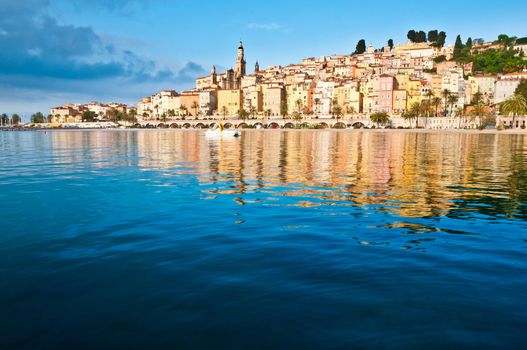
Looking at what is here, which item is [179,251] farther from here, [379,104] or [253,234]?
[379,104]

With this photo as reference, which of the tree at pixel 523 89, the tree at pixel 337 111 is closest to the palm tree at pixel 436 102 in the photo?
the tree at pixel 523 89

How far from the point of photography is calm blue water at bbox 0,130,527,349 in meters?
6.32

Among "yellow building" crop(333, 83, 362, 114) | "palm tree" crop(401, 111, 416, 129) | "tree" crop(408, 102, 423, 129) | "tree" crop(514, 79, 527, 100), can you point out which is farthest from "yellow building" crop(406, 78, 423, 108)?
"tree" crop(514, 79, 527, 100)

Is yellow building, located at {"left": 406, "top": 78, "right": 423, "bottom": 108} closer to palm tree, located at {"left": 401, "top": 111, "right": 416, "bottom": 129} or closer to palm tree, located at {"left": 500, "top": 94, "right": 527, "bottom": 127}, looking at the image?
palm tree, located at {"left": 401, "top": 111, "right": 416, "bottom": 129}

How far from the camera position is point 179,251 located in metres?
10.3

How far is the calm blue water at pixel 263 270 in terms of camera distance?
6324mm

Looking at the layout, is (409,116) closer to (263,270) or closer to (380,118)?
(380,118)

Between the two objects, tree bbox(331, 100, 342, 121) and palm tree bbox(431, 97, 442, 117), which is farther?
tree bbox(331, 100, 342, 121)

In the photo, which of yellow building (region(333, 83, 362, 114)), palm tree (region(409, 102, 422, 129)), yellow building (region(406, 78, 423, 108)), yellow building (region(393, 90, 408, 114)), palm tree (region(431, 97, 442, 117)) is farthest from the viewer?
yellow building (region(333, 83, 362, 114))

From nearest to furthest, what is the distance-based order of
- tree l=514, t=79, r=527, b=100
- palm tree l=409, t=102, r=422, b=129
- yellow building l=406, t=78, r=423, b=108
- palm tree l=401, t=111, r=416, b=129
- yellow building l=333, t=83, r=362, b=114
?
tree l=514, t=79, r=527, b=100 → palm tree l=409, t=102, r=422, b=129 → palm tree l=401, t=111, r=416, b=129 → yellow building l=406, t=78, r=423, b=108 → yellow building l=333, t=83, r=362, b=114

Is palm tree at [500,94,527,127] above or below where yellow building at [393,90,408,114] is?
below

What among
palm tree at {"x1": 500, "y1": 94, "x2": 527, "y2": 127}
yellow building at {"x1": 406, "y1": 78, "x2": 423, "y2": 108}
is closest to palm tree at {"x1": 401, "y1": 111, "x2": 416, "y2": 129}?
yellow building at {"x1": 406, "y1": 78, "x2": 423, "y2": 108}

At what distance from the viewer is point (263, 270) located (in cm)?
894

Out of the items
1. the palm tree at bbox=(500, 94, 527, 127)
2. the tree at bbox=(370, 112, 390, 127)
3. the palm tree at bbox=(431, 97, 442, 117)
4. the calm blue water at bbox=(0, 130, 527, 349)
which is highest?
the palm tree at bbox=(431, 97, 442, 117)
